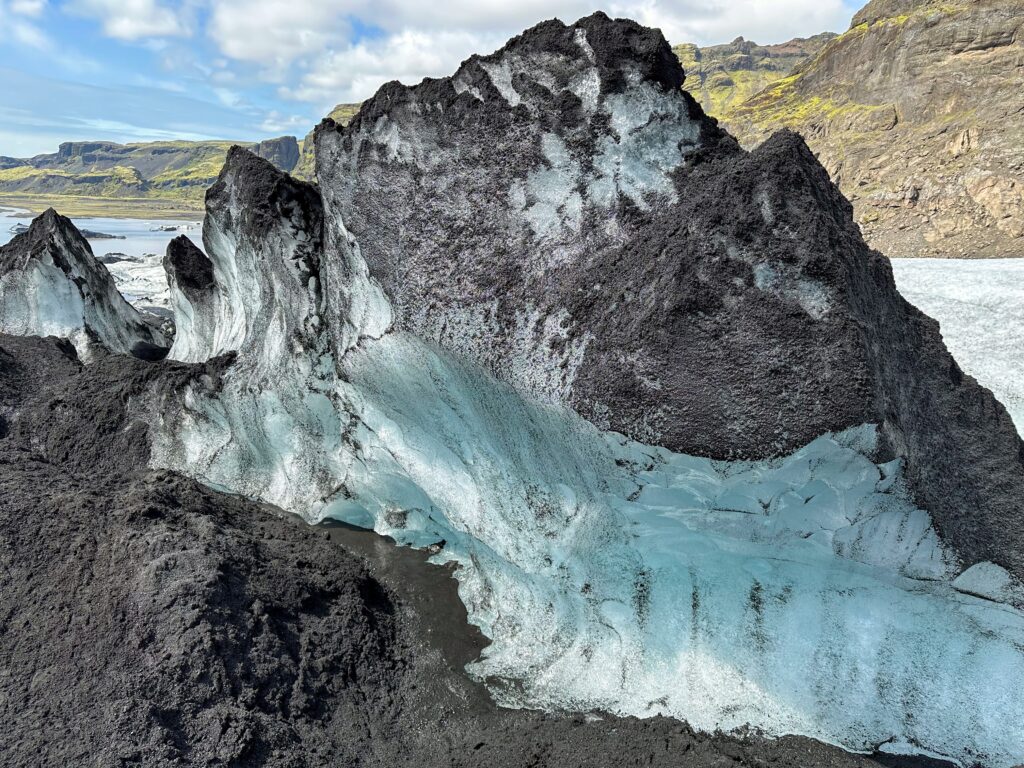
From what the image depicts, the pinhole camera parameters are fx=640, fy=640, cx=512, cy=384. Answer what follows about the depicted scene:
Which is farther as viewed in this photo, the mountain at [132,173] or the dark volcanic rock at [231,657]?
the mountain at [132,173]

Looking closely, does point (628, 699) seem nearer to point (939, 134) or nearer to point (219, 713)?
point (219, 713)

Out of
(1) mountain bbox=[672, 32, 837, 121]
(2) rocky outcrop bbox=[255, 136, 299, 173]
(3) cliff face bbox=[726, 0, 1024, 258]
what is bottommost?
(3) cliff face bbox=[726, 0, 1024, 258]

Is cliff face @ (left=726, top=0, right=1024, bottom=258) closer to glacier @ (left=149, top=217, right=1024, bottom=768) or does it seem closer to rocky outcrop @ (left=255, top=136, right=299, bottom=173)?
glacier @ (left=149, top=217, right=1024, bottom=768)

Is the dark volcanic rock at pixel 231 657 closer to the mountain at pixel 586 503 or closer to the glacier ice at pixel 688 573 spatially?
the mountain at pixel 586 503

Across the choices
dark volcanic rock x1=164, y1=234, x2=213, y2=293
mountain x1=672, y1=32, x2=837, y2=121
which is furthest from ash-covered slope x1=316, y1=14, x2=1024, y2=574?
mountain x1=672, y1=32, x2=837, y2=121

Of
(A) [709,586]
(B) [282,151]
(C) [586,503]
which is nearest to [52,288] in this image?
(C) [586,503]

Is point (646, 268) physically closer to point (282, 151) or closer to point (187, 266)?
point (187, 266)

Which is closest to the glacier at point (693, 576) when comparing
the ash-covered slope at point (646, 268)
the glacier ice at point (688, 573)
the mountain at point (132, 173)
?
the glacier ice at point (688, 573)
